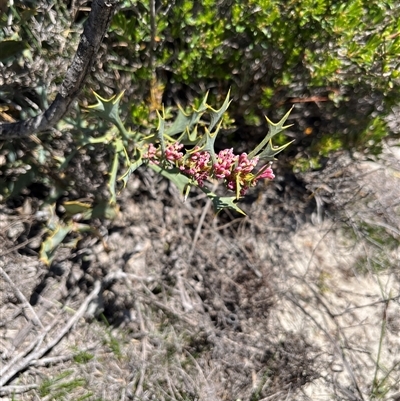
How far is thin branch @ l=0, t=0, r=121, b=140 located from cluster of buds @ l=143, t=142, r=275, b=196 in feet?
1.05

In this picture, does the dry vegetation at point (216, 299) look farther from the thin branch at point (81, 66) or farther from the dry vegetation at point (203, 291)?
the thin branch at point (81, 66)

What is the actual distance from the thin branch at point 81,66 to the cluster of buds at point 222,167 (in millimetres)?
320

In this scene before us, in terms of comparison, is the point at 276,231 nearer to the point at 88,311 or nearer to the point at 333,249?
the point at 333,249

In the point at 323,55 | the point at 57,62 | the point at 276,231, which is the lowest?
the point at 276,231

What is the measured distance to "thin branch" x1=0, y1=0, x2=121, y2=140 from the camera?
112 cm

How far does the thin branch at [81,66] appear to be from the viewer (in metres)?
1.12

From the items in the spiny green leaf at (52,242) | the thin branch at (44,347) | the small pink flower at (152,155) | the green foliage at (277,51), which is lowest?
the thin branch at (44,347)

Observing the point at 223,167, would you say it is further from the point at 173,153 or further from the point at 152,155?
the point at 152,155

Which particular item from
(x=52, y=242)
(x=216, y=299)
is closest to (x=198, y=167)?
(x=52, y=242)

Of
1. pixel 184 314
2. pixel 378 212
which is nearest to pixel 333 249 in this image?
pixel 378 212

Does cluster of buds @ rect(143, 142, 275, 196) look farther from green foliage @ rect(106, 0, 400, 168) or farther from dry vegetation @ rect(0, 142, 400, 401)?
dry vegetation @ rect(0, 142, 400, 401)

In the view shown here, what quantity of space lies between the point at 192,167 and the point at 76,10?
0.80m

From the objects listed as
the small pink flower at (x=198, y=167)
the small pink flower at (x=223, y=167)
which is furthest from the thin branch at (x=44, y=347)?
the small pink flower at (x=223, y=167)

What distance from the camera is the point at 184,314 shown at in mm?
2143
